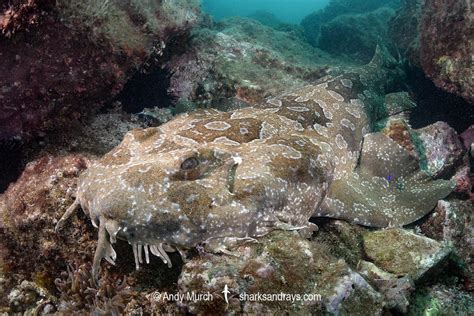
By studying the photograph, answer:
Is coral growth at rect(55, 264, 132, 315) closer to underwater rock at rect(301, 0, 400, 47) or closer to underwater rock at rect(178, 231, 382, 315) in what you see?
underwater rock at rect(178, 231, 382, 315)

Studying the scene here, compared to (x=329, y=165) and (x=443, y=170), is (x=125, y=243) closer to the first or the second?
(x=329, y=165)

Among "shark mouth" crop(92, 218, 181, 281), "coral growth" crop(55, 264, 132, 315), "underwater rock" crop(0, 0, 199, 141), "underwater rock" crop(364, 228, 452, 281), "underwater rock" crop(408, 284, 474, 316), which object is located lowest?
"underwater rock" crop(408, 284, 474, 316)

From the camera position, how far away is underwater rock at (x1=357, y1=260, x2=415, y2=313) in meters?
3.85

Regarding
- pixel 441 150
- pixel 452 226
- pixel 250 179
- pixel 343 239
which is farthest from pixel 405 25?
pixel 250 179

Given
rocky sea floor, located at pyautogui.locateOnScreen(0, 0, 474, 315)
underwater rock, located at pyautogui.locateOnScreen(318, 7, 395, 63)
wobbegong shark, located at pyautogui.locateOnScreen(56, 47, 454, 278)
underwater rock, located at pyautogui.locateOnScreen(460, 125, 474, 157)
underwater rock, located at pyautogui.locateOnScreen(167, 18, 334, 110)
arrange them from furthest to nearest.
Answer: underwater rock, located at pyautogui.locateOnScreen(318, 7, 395, 63) < underwater rock, located at pyautogui.locateOnScreen(167, 18, 334, 110) < underwater rock, located at pyautogui.locateOnScreen(460, 125, 474, 157) < wobbegong shark, located at pyautogui.locateOnScreen(56, 47, 454, 278) < rocky sea floor, located at pyautogui.locateOnScreen(0, 0, 474, 315)

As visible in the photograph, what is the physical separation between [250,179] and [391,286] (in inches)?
75.5

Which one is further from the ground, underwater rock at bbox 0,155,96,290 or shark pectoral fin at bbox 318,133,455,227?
underwater rock at bbox 0,155,96,290

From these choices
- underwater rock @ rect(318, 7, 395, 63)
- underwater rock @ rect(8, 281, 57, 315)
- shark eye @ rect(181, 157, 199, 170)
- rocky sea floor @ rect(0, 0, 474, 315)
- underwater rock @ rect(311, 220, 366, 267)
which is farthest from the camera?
underwater rock @ rect(318, 7, 395, 63)

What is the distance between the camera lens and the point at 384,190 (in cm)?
621

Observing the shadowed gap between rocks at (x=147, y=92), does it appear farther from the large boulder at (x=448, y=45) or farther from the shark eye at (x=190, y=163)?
the large boulder at (x=448, y=45)

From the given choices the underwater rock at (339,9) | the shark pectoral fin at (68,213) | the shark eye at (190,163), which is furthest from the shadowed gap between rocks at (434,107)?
the underwater rock at (339,9)

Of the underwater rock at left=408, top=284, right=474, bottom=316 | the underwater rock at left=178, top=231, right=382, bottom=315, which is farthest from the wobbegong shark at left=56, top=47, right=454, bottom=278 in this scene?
the underwater rock at left=408, top=284, right=474, bottom=316

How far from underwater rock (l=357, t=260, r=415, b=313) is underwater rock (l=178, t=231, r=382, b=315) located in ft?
1.05

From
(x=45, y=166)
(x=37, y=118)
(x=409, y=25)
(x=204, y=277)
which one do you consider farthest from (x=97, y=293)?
(x=409, y=25)
